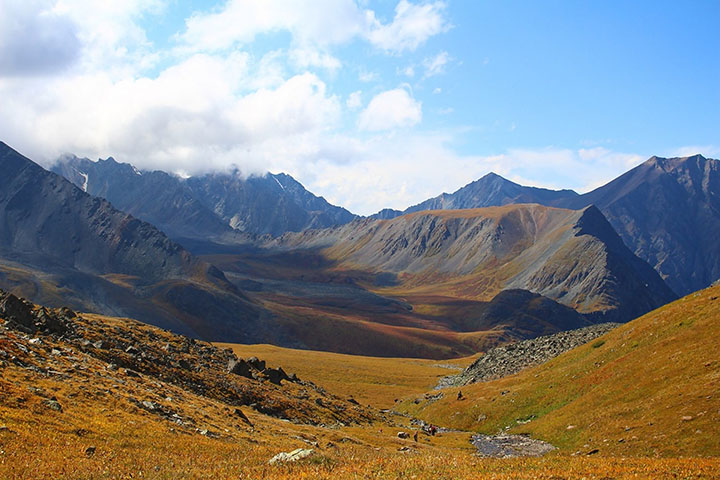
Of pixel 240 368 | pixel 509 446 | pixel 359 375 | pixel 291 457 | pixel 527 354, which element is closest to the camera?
pixel 291 457

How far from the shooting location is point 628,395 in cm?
4338

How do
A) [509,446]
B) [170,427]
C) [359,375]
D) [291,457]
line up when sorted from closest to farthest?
[291,457] → [170,427] → [509,446] → [359,375]

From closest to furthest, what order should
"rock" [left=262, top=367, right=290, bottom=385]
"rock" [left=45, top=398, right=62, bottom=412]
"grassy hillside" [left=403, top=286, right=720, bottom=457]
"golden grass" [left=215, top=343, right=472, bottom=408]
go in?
"rock" [left=45, top=398, right=62, bottom=412] → "grassy hillside" [left=403, top=286, right=720, bottom=457] → "rock" [left=262, top=367, right=290, bottom=385] → "golden grass" [left=215, top=343, right=472, bottom=408]

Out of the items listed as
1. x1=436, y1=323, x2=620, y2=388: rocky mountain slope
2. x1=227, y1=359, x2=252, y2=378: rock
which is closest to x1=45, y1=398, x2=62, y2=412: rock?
x1=227, y1=359, x2=252, y2=378: rock

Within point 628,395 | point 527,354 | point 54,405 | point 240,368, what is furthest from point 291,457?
point 527,354

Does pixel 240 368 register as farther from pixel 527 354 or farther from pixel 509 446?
pixel 527 354

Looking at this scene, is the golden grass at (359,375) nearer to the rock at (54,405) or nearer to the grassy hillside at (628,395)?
the grassy hillside at (628,395)

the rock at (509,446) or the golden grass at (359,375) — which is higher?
the rock at (509,446)

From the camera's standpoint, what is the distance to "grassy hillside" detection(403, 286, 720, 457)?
34.2 metres

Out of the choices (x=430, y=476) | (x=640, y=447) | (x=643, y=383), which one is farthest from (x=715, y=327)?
(x=430, y=476)

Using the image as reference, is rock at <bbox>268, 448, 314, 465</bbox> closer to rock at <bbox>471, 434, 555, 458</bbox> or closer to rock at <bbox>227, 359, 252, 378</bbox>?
rock at <bbox>471, 434, 555, 458</bbox>

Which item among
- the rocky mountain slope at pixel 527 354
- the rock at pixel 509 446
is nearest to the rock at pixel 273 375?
the rock at pixel 509 446

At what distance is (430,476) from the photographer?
2034 cm

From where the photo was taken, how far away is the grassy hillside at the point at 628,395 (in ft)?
112
